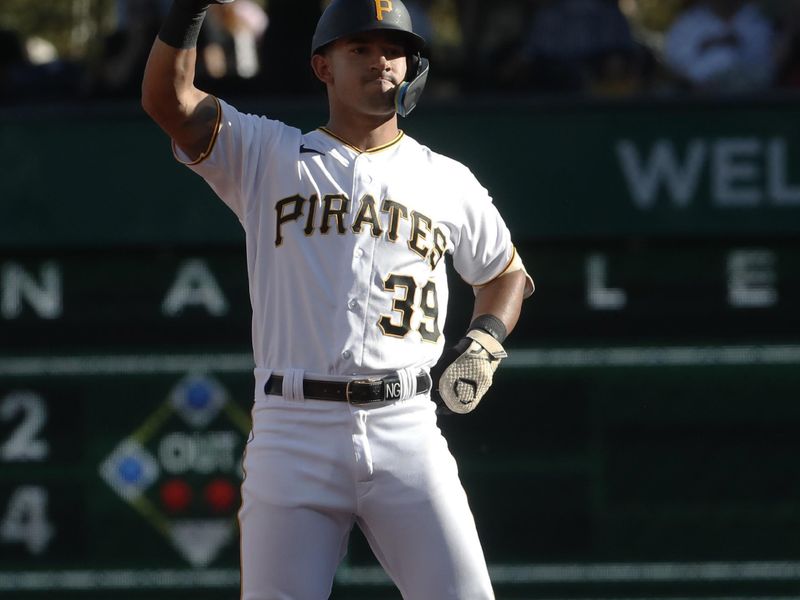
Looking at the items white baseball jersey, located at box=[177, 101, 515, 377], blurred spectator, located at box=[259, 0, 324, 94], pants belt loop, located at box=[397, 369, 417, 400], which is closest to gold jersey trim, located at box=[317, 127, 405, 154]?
white baseball jersey, located at box=[177, 101, 515, 377]

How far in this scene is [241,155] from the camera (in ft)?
12.1

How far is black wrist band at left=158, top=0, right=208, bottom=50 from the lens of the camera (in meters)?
3.45

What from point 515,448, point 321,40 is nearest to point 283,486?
point 321,40

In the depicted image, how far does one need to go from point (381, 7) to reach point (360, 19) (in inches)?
2.7

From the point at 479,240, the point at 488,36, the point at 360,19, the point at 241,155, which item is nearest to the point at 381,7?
the point at 360,19

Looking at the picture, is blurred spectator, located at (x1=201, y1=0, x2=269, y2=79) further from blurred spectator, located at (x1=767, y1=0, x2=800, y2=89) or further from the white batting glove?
the white batting glove

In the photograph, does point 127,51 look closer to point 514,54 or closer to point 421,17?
point 421,17

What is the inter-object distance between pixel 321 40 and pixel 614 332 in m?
2.69

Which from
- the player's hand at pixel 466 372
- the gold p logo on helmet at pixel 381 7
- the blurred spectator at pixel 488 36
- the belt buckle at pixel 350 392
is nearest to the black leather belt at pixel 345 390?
the belt buckle at pixel 350 392

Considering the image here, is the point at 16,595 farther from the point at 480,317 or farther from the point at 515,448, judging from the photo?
the point at 480,317

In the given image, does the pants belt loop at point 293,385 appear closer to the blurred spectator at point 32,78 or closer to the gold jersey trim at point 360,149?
the gold jersey trim at point 360,149

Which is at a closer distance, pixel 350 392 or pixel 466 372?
pixel 350 392

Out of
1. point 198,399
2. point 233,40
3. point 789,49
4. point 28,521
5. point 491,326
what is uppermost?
point 233,40

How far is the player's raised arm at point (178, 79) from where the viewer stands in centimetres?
347
